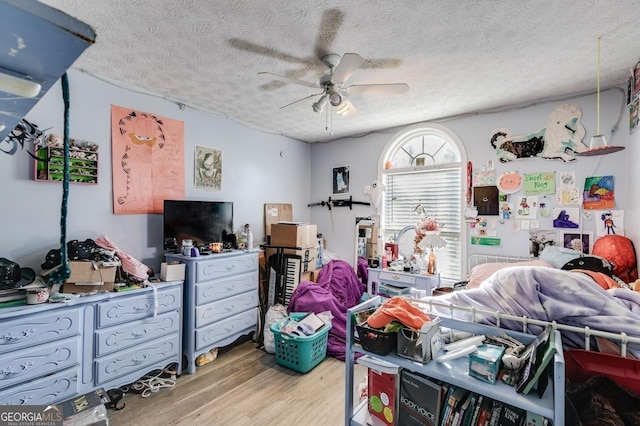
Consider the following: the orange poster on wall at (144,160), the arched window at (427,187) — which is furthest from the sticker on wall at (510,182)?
the orange poster on wall at (144,160)

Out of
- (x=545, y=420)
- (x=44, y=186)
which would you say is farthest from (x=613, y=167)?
(x=44, y=186)

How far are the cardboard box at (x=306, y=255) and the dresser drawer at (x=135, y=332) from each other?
1.34m

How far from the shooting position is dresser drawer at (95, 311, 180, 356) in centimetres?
206

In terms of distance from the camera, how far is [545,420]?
945 mm

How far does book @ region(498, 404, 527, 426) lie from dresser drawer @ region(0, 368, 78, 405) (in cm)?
242

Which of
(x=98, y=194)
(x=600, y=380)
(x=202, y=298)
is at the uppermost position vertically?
(x=98, y=194)

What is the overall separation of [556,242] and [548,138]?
3.22ft

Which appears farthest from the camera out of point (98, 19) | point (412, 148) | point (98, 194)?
point (412, 148)

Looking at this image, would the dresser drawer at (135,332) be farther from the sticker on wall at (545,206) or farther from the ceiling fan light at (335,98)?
Result: the sticker on wall at (545,206)

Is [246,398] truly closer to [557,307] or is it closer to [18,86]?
[557,307]

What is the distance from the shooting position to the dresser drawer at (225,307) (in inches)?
103

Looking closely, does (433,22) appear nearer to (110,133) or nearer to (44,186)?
(110,133)

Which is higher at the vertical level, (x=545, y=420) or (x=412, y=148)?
(x=412, y=148)

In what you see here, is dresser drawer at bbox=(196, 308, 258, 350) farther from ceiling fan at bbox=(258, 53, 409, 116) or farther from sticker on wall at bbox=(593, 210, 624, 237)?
sticker on wall at bbox=(593, 210, 624, 237)
